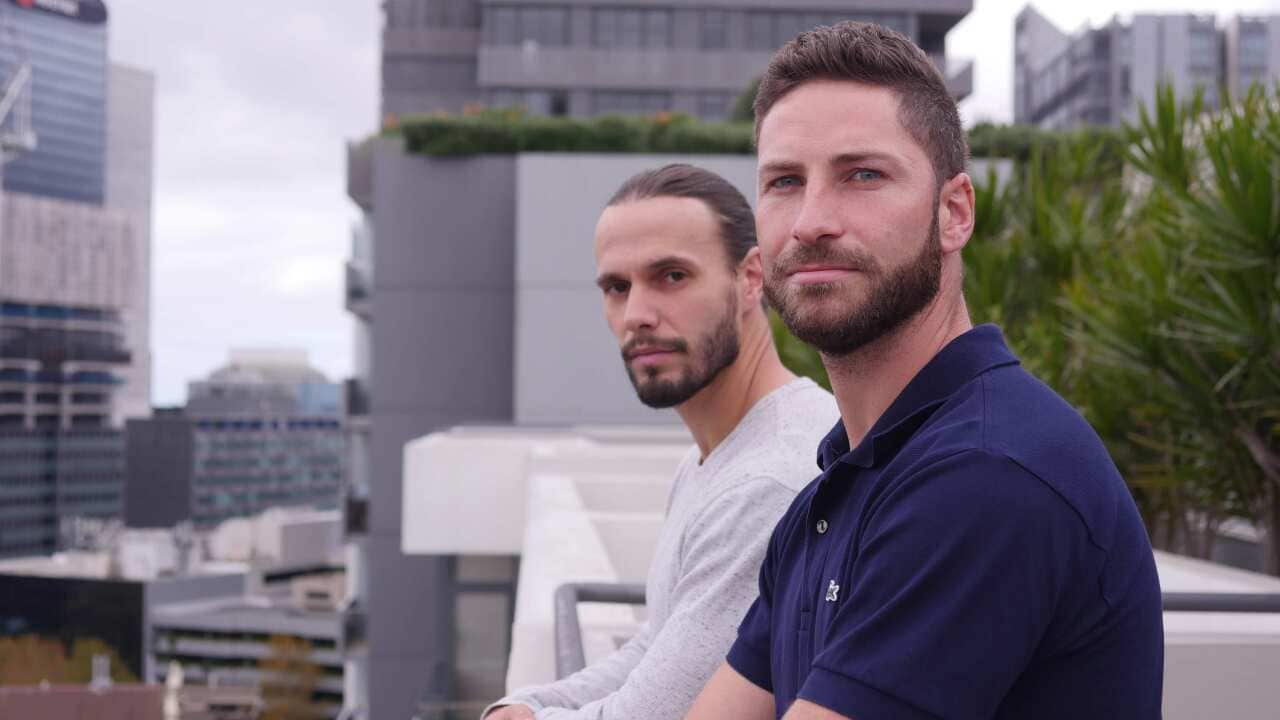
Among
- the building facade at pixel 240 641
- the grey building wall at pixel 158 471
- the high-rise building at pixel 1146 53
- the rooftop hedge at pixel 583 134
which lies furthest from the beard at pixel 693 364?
the grey building wall at pixel 158 471

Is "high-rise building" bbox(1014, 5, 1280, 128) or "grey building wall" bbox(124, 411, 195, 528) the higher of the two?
"high-rise building" bbox(1014, 5, 1280, 128)

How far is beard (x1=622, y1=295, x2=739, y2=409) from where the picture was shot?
1.74 m

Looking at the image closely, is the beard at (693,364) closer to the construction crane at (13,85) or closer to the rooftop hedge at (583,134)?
the rooftop hedge at (583,134)

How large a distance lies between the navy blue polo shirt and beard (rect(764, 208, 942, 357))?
13 centimetres

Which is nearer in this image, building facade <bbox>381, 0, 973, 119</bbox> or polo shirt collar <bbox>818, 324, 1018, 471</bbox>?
polo shirt collar <bbox>818, 324, 1018, 471</bbox>

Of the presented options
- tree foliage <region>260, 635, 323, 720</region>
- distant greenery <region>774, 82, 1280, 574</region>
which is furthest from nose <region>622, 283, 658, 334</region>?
tree foliage <region>260, 635, 323, 720</region>

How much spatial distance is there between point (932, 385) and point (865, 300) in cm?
10

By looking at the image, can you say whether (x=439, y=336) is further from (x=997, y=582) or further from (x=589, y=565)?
(x=997, y=582)

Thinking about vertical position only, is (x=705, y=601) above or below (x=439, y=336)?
above

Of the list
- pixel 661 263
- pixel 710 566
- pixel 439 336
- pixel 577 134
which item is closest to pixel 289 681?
pixel 439 336

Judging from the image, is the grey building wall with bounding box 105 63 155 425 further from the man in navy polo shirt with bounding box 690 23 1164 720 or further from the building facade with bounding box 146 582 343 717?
the man in navy polo shirt with bounding box 690 23 1164 720

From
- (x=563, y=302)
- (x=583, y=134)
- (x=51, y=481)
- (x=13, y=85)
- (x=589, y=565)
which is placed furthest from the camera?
(x=13, y=85)

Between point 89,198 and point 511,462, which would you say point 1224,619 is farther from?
point 89,198

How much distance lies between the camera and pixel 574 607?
2078 millimetres
